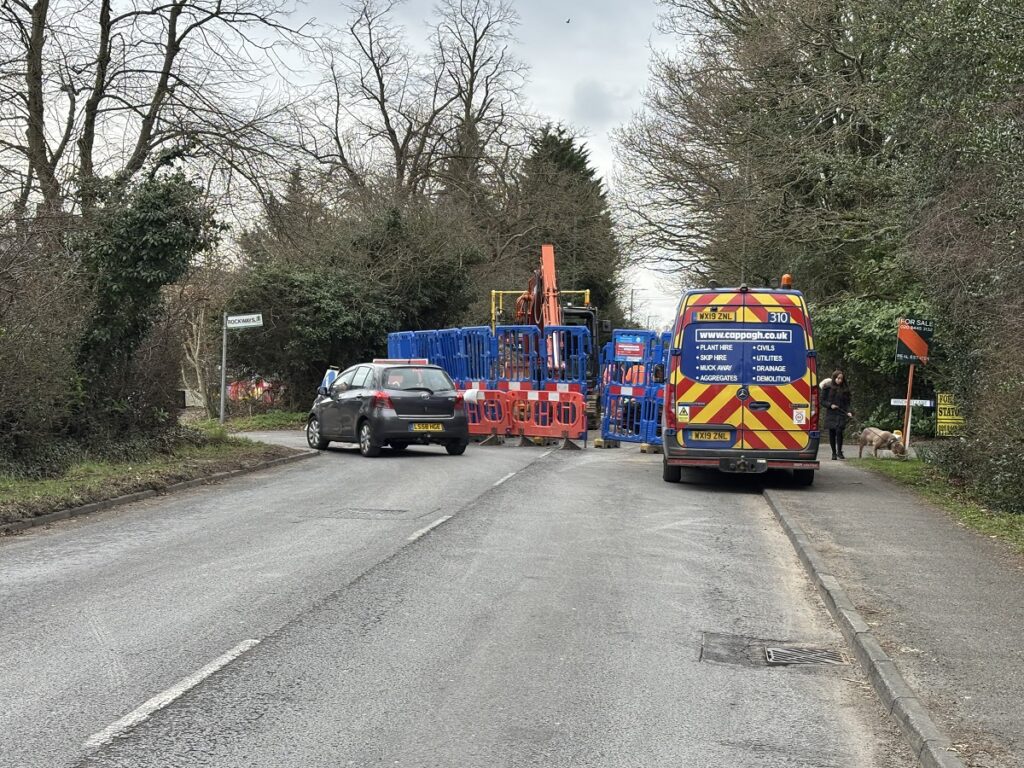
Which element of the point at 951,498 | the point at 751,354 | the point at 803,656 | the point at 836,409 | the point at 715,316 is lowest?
the point at 803,656

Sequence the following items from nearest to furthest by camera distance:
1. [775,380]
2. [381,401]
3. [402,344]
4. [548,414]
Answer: [775,380] < [381,401] < [548,414] < [402,344]

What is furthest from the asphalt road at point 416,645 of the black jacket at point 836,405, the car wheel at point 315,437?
the black jacket at point 836,405

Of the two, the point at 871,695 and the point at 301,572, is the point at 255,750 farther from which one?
the point at 301,572

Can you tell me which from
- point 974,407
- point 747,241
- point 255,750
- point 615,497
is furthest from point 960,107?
point 747,241

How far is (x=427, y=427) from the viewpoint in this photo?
2030cm

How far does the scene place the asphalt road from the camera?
16.1 ft

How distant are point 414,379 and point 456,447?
1624mm

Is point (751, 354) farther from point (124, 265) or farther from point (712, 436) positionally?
point (124, 265)

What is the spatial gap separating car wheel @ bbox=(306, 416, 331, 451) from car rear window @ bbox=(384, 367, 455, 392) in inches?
101

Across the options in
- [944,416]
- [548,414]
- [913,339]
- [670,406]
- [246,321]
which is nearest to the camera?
[670,406]

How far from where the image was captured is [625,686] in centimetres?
Answer: 584

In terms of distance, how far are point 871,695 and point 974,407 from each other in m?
10.1

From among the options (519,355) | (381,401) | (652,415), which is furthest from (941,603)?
(519,355)

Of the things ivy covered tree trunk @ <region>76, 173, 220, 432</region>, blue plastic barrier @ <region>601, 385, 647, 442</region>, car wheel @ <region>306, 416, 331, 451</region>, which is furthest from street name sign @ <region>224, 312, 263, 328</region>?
blue plastic barrier @ <region>601, 385, 647, 442</region>
